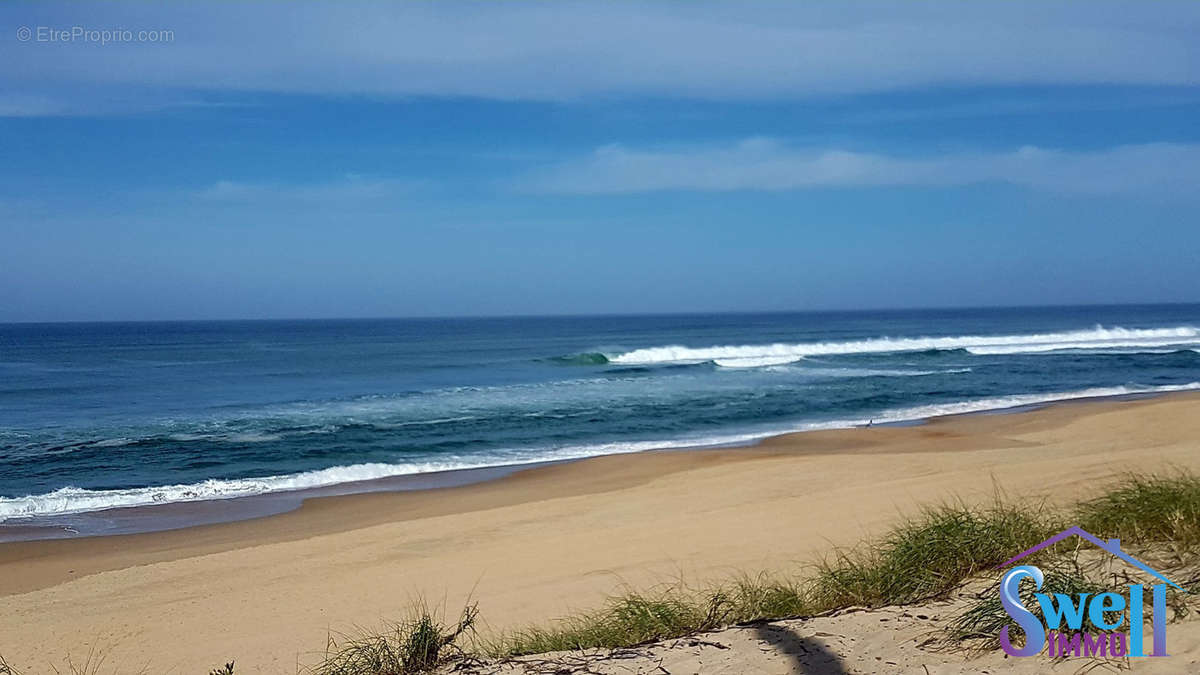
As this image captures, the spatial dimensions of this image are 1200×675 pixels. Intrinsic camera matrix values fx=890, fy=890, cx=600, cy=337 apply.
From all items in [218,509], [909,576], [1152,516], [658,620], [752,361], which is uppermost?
[1152,516]

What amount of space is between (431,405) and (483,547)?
54.9ft

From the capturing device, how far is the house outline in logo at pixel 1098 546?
16.3 ft

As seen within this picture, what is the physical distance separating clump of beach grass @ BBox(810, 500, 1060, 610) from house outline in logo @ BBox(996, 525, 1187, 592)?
0.27 feet

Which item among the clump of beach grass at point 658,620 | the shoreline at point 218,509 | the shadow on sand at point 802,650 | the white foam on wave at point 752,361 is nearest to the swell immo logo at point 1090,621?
the shadow on sand at point 802,650

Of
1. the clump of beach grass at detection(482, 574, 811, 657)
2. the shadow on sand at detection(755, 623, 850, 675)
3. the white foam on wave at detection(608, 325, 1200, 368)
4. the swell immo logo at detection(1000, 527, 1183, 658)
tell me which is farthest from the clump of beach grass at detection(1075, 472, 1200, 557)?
the white foam on wave at detection(608, 325, 1200, 368)

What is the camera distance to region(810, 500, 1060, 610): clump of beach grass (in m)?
5.24

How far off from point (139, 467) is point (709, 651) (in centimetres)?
1555

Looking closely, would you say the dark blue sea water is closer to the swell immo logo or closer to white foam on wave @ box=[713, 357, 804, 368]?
white foam on wave @ box=[713, 357, 804, 368]

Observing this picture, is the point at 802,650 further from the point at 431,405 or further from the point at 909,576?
the point at 431,405

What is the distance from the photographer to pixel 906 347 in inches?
2116

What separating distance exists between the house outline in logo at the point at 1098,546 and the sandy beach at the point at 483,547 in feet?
8.29

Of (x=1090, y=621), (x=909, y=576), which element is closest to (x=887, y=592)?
(x=909, y=576)

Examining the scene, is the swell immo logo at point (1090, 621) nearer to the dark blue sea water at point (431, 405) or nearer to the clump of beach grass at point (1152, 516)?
Answer: the clump of beach grass at point (1152, 516)

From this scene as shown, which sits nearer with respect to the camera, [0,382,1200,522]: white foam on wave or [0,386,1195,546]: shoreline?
[0,386,1195,546]: shoreline
